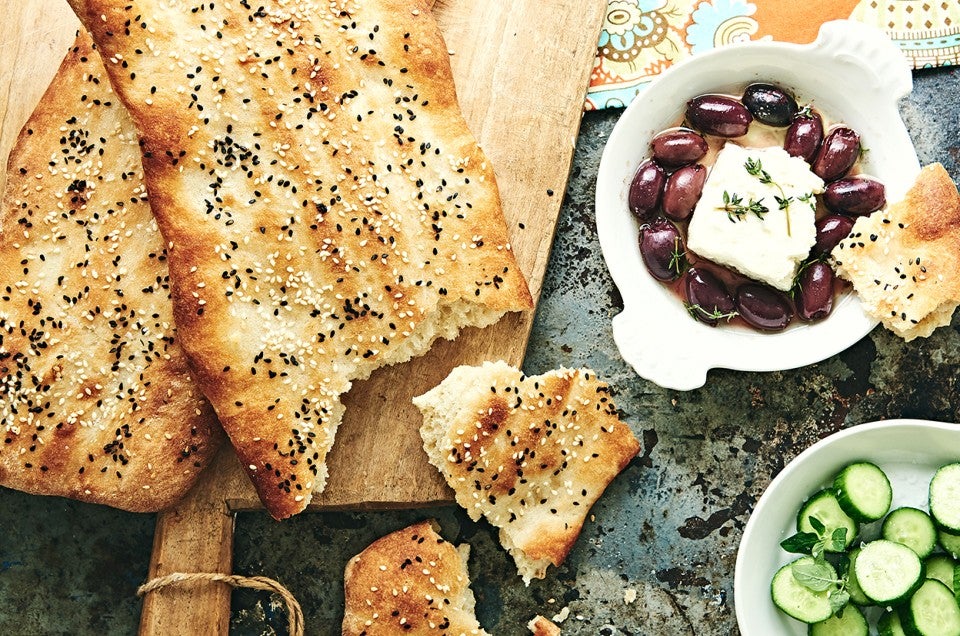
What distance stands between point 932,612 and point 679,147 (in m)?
1.69

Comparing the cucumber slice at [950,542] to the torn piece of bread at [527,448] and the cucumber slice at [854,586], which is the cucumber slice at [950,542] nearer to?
the cucumber slice at [854,586]

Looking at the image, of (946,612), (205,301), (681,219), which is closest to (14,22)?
(205,301)

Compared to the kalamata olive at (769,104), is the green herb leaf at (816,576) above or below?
below

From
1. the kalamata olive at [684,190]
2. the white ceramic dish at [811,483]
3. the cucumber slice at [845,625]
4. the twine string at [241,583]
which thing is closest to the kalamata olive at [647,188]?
the kalamata olive at [684,190]

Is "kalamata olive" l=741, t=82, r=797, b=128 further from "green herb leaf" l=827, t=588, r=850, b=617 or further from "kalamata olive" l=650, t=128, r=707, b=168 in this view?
"green herb leaf" l=827, t=588, r=850, b=617

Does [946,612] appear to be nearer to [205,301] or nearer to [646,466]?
[646,466]

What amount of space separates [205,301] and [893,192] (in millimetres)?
2220

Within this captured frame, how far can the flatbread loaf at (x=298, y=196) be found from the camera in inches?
97.8

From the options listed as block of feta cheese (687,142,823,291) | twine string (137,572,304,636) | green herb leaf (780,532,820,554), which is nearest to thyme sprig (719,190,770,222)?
block of feta cheese (687,142,823,291)

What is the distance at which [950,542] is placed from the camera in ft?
8.96

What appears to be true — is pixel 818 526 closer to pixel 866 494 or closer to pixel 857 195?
pixel 866 494

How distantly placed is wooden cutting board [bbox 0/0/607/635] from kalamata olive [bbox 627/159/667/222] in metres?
0.24

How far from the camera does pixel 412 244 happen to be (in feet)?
8.56

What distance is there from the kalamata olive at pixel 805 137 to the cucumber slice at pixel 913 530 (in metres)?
1.21
